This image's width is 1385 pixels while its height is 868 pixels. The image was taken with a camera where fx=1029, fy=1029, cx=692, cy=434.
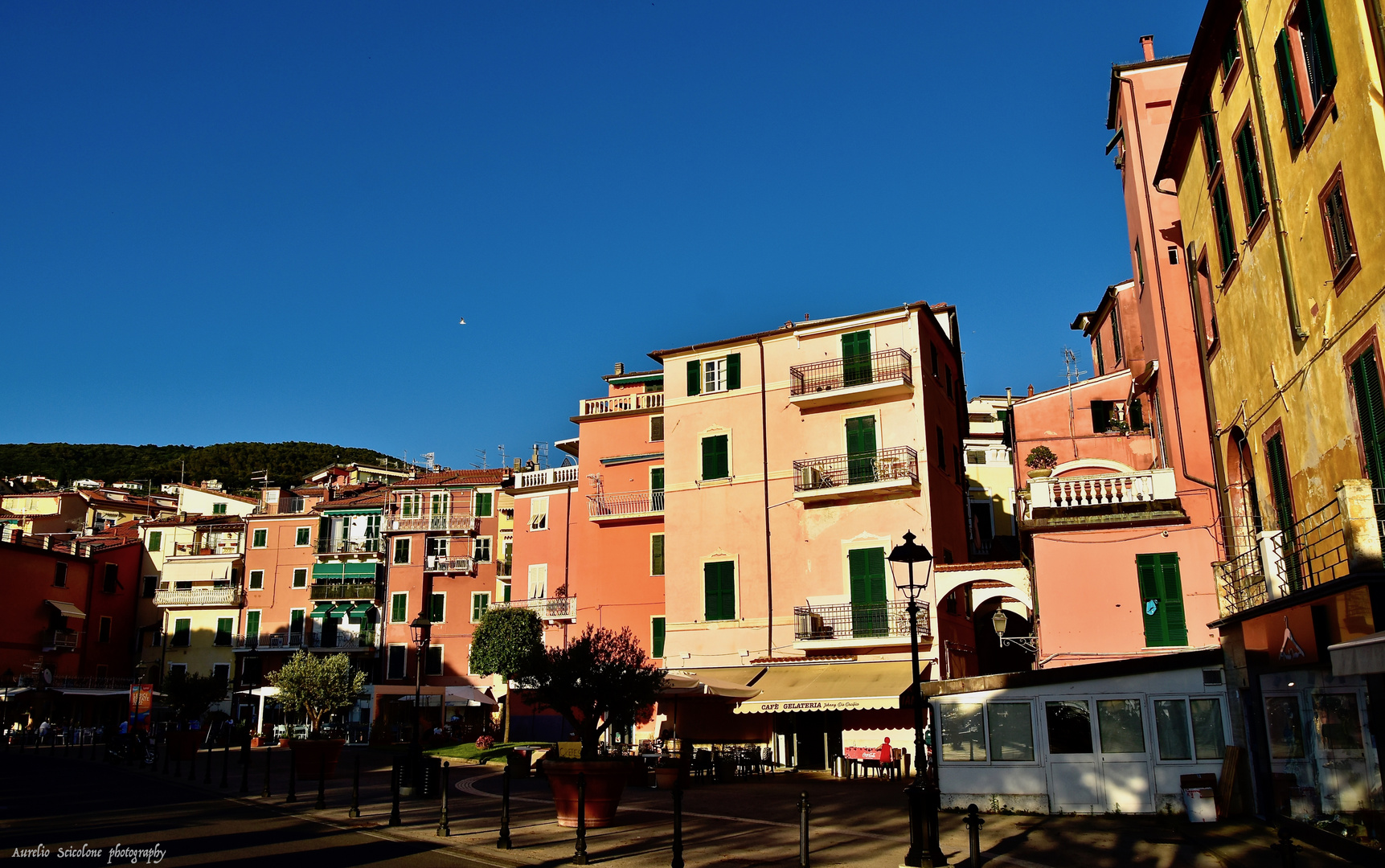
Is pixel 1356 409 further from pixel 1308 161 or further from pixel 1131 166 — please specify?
pixel 1131 166

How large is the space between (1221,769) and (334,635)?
47.7m

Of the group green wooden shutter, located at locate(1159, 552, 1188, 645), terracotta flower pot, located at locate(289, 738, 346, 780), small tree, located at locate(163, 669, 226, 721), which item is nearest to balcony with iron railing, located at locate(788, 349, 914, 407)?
green wooden shutter, located at locate(1159, 552, 1188, 645)

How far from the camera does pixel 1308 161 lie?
13.4 m

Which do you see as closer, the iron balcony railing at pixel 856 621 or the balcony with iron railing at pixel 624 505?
the iron balcony railing at pixel 856 621

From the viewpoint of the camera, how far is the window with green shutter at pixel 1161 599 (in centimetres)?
2290

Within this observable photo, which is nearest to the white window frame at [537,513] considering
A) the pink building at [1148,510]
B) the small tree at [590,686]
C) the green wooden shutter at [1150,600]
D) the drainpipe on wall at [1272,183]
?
the pink building at [1148,510]

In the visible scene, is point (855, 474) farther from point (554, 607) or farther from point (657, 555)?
point (554, 607)

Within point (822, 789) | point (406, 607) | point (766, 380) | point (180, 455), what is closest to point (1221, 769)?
point (822, 789)

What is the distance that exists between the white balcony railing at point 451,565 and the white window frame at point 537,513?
979 centimetres

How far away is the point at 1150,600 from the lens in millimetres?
23188

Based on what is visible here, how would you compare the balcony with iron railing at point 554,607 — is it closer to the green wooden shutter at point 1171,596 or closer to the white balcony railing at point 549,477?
the white balcony railing at point 549,477

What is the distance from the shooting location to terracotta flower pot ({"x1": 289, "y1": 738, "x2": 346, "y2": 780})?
76.5 ft

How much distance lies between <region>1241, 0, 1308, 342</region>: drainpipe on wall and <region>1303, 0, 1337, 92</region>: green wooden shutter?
5.96 ft

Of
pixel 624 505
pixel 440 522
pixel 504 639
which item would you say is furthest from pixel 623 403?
pixel 440 522
